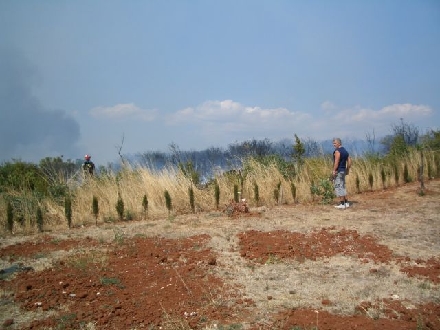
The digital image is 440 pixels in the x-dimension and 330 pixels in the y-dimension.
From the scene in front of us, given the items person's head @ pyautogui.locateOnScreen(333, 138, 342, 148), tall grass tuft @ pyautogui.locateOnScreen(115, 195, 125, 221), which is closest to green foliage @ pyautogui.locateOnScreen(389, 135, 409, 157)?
person's head @ pyautogui.locateOnScreen(333, 138, 342, 148)

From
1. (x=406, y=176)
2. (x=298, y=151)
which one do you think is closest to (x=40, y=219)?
(x=298, y=151)

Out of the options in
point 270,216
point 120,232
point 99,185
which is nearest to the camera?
point 120,232

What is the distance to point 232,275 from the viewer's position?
5191mm

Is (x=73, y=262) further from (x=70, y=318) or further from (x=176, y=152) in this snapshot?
(x=176, y=152)

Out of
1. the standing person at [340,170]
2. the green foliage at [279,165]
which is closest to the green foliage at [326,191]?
the standing person at [340,170]

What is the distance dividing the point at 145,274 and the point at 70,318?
131cm

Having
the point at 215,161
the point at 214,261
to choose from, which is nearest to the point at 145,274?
the point at 214,261

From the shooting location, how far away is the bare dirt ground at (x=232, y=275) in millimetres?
3887

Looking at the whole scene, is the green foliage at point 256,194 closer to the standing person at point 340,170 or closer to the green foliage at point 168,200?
the standing person at point 340,170

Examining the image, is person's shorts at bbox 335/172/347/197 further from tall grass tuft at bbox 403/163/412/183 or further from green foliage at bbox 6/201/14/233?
green foliage at bbox 6/201/14/233

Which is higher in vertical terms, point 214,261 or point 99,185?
point 99,185

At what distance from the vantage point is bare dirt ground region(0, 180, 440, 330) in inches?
153

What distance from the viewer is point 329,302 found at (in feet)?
13.7

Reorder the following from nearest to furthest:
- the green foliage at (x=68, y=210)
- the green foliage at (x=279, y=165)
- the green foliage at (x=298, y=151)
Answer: the green foliage at (x=68, y=210)
the green foliage at (x=279, y=165)
the green foliage at (x=298, y=151)
